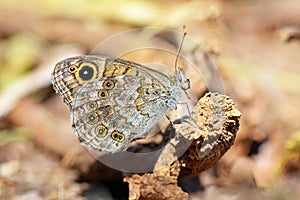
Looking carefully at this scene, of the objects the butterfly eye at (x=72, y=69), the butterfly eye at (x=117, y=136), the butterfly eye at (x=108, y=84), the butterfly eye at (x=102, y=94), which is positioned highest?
the butterfly eye at (x=72, y=69)

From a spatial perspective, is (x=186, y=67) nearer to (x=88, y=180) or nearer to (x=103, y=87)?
(x=103, y=87)

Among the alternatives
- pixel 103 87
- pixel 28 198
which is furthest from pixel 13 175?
pixel 103 87

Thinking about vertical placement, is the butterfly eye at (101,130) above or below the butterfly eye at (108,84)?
below

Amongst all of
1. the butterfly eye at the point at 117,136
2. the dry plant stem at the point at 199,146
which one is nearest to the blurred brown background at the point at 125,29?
the butterfly eye at the point at 117,136

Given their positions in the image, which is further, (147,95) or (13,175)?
(13,175)

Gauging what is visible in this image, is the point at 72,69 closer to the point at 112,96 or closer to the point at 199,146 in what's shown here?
the point at 112,96

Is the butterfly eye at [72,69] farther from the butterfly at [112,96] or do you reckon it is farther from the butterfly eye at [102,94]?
the butterfly eye at [102,94]

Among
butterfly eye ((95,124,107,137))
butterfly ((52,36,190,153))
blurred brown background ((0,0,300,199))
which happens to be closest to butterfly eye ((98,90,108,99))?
butterfly ((52,36,190,153))
